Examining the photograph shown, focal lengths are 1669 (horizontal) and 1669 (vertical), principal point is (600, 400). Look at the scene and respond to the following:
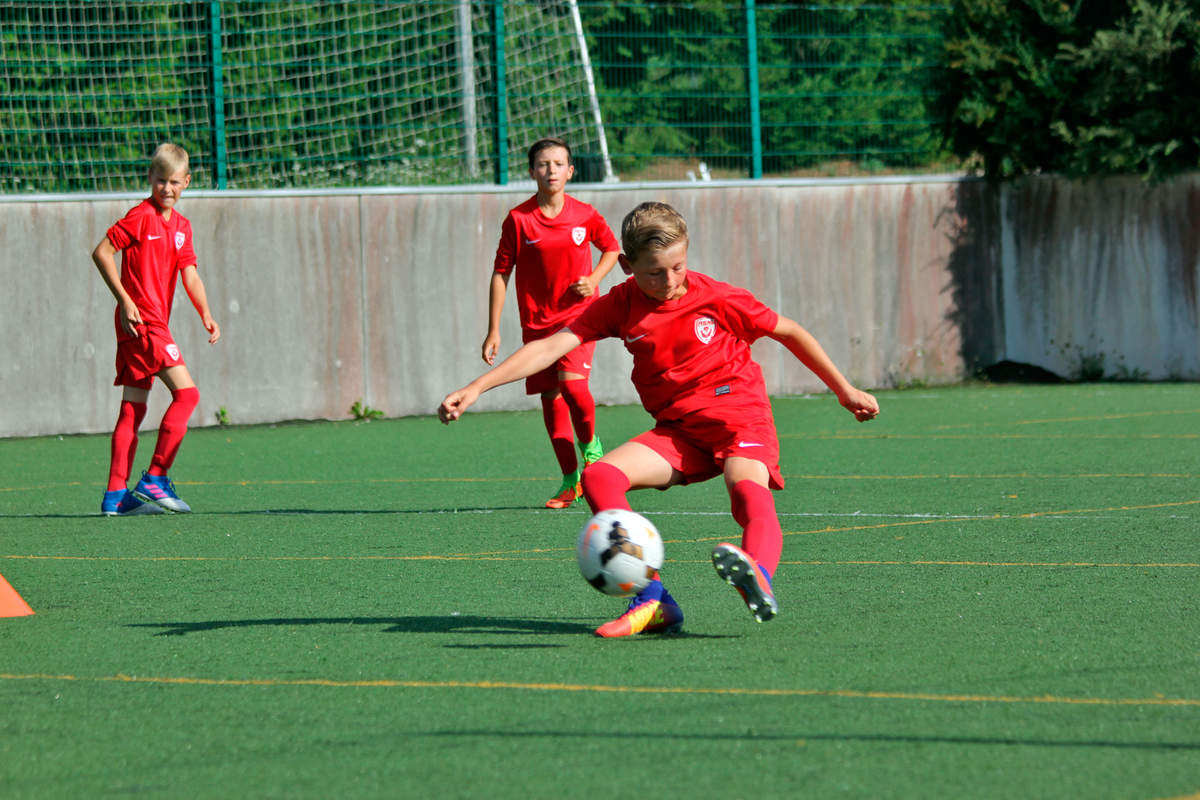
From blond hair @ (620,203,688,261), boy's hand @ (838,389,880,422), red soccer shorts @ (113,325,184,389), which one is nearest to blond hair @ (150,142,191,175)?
red soccer shorts @ (113,325,184,389)

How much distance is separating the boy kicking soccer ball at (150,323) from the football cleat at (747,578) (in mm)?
4734

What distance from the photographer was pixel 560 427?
365 inches

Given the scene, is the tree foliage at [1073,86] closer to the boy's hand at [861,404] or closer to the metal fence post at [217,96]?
the metal fence post at [217,96]

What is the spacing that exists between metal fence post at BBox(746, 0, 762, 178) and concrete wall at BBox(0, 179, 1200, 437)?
0.38 meters

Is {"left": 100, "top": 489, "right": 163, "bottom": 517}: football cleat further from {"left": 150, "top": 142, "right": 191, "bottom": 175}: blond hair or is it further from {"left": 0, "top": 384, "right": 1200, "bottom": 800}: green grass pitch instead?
{"left": 150, "top": 142, "right": 191, "bottom": 175}: blond hair

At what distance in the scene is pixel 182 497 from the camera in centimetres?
970

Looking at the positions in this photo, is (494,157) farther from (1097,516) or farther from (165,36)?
(1097,516)

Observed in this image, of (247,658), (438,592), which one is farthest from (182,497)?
(247,658)

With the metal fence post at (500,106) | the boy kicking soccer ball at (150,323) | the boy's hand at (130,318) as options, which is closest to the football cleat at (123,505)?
the boy kicking soccer ball at (150,323)

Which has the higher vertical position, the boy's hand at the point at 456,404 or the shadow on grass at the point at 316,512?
the boy's hand at the point at 456,404

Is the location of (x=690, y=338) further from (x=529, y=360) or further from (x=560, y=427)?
(x=560, y=427)

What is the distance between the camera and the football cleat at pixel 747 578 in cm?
480

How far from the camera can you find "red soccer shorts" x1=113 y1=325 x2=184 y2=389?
9.06 metres

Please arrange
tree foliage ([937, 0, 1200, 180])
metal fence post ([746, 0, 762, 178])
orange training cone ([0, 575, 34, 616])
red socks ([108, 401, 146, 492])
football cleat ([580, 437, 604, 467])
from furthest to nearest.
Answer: metal fence post ([746, 0, 762, 178]) < tree foliage ([937, 0, 1200, 180]) < football cleat ([580, 437, 604, 467]) < red socks ([108, 401, 146, 492]) < orange training cone ([0, 575, 34, 616])
